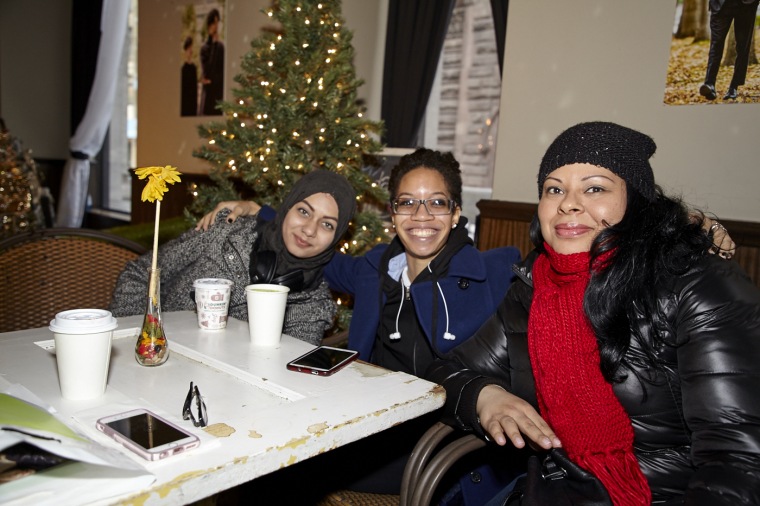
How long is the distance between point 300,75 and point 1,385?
8.79 ft

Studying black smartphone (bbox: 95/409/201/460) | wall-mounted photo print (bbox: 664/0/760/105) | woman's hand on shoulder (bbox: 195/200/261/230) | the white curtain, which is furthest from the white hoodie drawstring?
the white curtain

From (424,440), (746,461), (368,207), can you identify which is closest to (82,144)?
(368,207)

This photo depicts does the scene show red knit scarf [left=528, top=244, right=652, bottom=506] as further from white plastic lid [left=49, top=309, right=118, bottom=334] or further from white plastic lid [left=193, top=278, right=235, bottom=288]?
white plastic lid [left=49, top=309, right=118, bottom=334]

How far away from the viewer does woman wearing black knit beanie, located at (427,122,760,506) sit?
3.89ft

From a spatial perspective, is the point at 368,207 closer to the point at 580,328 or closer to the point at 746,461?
the point at 580,328

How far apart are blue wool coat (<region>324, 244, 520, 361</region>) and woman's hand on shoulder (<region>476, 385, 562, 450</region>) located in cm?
44

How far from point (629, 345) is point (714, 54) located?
2.15 m

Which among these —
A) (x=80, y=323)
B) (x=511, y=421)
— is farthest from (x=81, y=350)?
(x=511, y=421)

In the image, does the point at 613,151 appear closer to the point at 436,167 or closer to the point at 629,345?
the point at 629,345

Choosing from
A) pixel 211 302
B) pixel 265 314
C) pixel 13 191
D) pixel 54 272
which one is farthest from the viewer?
pixel 13 191

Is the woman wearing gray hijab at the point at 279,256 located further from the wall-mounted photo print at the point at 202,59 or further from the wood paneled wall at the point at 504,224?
the wall-mounted photo print at the point at 202,59

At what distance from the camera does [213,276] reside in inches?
85.4

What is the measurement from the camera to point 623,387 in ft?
4.52

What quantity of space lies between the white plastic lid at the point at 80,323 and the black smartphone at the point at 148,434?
0.59 feet
